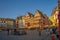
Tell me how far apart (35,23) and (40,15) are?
310cm

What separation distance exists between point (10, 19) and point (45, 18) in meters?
10.0

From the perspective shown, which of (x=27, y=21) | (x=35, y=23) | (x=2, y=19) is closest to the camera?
(x=2, y=19)

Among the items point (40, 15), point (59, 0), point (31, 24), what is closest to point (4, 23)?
point (31, 24)

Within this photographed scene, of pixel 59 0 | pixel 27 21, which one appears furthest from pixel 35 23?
pixel 59 0

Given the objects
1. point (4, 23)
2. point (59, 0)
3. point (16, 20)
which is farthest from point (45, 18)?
point (59, 0)

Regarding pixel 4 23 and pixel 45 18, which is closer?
pixel 4 23

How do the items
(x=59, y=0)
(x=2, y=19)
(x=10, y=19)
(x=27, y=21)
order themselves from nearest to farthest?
(x=59, y=0), (x=2, y=19), (x=10, y=19), (x=27, y=21)

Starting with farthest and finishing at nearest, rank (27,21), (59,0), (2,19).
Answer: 1. (27,21)
2. (2,19)
3. (59,0)

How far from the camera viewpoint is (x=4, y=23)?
4003 centimetres

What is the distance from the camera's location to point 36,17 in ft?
162

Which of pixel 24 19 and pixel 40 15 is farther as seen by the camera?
pixel 24 19

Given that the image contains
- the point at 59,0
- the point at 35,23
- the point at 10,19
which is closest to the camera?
the point at 59,0

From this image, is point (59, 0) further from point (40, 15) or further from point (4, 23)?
point (40, 15)

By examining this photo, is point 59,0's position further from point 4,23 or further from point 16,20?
point 16,20
